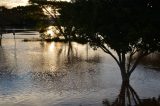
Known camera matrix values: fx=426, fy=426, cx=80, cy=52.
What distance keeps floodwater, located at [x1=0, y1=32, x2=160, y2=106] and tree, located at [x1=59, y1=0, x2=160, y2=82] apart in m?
2.72

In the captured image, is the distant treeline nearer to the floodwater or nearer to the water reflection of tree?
the floodwater

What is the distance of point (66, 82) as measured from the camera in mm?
24469

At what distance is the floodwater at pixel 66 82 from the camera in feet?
64.4

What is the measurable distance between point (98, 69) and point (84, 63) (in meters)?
4.22

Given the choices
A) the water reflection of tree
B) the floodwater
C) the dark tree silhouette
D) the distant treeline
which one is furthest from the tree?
the distant treeline

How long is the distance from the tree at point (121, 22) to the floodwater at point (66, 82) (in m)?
2.72

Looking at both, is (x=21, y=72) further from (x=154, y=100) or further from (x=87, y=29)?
(x=154, y=100)

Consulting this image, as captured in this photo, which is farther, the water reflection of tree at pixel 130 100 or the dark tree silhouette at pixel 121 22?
the dark tree silhouette at pixel 121 22

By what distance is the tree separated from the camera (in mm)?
19125

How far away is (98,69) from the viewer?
100 feet

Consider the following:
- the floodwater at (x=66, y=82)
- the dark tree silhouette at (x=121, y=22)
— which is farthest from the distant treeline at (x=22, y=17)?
the dark tree silhouette at (x=121, y=22)

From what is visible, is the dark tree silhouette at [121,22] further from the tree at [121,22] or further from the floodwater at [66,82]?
the floodwater at [66,82]

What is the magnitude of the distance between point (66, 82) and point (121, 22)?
6.42 m

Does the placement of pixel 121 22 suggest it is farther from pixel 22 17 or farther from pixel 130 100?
pixel 22 17
